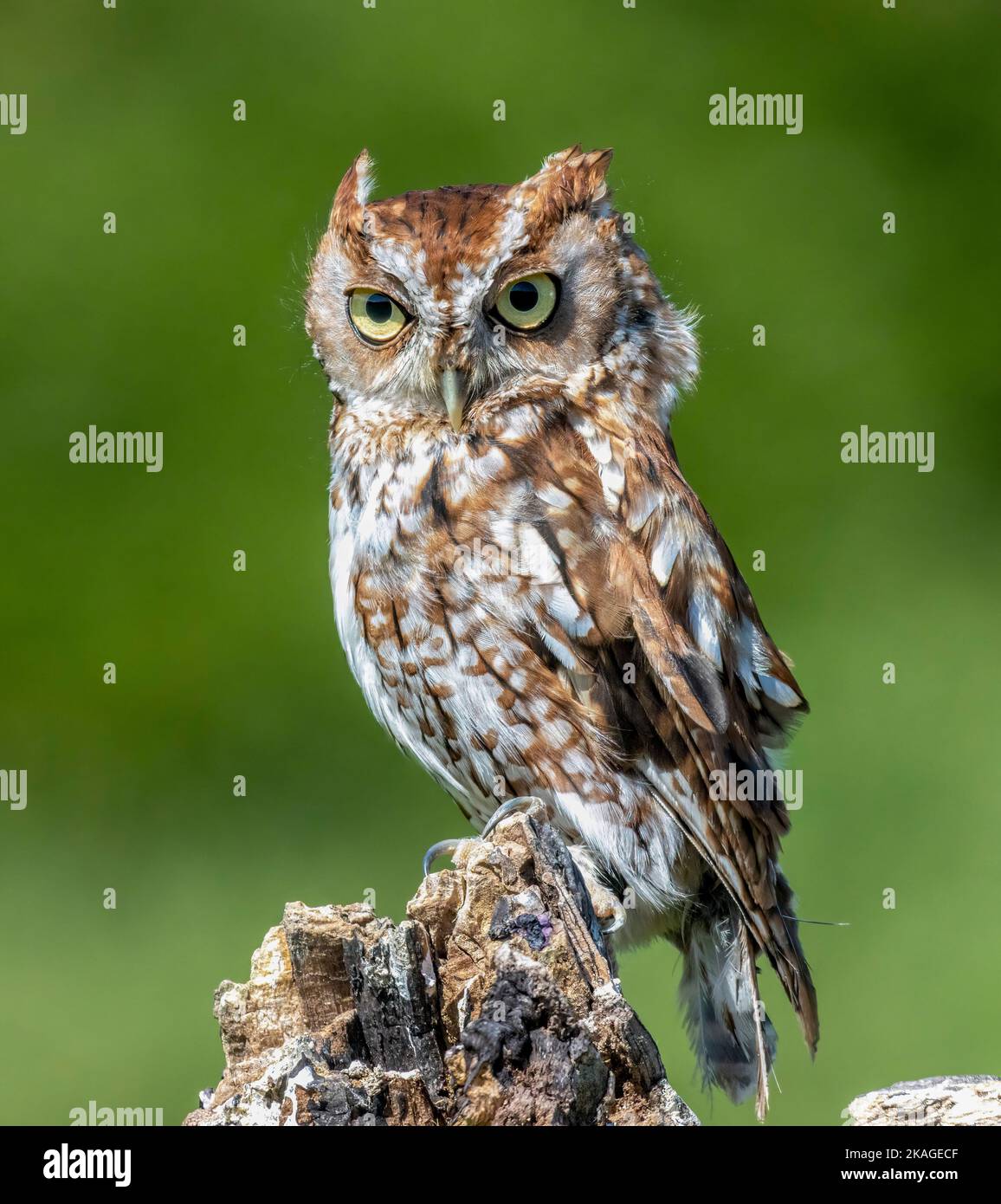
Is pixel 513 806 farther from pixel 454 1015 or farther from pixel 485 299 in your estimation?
pixel 485 299

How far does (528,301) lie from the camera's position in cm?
320

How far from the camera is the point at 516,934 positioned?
251 cm

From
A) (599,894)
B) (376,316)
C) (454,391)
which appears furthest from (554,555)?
(599,894)

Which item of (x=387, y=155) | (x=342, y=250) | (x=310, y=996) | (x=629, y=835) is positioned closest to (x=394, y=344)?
(x=342, y=250)

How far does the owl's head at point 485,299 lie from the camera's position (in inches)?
122

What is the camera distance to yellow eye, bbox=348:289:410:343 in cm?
321

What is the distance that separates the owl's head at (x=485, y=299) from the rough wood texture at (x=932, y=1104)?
1.56 metres

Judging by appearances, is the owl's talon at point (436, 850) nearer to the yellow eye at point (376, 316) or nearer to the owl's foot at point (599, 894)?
the owl's foot at point (599, 894)

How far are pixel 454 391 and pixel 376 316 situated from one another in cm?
27

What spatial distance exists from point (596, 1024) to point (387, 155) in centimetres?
768

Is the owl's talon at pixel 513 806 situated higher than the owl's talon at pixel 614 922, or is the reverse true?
the owl's talon at pixel 513 806

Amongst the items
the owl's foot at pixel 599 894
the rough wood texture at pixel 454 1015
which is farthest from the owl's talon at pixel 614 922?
the rough wood texture at pixel 454 1015
